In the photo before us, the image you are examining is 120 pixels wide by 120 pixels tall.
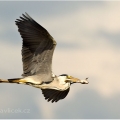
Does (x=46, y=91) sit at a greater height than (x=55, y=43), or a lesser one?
lesser

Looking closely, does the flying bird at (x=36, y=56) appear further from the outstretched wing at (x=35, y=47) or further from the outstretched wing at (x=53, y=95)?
the outstretched wing at (x=53, y=95)

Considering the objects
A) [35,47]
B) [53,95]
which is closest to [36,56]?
[35,47]

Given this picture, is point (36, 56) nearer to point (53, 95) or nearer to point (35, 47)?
point (35, 47)

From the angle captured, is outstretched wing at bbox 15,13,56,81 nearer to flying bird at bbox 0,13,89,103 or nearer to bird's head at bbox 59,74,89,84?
flying bird at bbox 0,13,89,103

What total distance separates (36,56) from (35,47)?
0.35 metres

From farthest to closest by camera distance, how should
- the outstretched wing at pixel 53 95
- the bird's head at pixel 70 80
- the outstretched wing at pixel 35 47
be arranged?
1. the outstretched wing at pixel 53 95
2. the bird's head at pixel 70 80
3. the outstretched wing at pixel 35 47

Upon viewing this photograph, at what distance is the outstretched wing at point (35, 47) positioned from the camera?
23.0 metres

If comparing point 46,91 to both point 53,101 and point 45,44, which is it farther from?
point 45,44

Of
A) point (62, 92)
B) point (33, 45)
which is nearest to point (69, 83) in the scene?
point (62, 92)

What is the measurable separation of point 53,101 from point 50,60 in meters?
2.15

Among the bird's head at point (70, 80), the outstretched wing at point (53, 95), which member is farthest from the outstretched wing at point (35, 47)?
the outstretched wing at point (53, 95)

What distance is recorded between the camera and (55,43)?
22891 millimetres

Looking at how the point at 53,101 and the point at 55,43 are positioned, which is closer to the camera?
the point at 55,43

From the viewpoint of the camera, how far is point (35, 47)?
23.3 m
